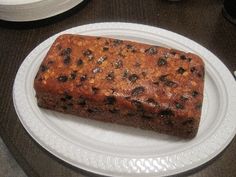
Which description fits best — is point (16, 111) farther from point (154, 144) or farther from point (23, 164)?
point (154, 144)

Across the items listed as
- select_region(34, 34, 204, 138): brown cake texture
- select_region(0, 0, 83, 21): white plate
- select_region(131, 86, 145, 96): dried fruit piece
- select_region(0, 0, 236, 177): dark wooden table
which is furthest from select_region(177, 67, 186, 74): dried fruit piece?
select_region(0, 0, 83, 21): white plate

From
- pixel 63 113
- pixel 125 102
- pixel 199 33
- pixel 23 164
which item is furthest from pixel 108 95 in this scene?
pixel 199 33

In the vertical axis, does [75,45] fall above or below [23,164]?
above

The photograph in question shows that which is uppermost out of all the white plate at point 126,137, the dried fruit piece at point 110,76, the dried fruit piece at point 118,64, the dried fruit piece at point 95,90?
the dried fruit piece at point 118,64

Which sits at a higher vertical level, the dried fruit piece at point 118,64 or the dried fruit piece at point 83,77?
the dried fruit piece at point 118,64

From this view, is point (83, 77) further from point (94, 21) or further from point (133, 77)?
point (94, 21)

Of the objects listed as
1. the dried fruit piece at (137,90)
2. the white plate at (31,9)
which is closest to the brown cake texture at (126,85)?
the dried fruit piece at (137,90)

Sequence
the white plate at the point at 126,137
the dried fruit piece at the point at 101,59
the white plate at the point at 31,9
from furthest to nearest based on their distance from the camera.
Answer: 1. the white plate at the point at 31,9
2. the dried fruit piece at the point at 101,59
3. the white plate at the point at 126,137

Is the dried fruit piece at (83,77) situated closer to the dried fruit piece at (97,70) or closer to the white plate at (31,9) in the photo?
the dried fruit piece at (97,70)
